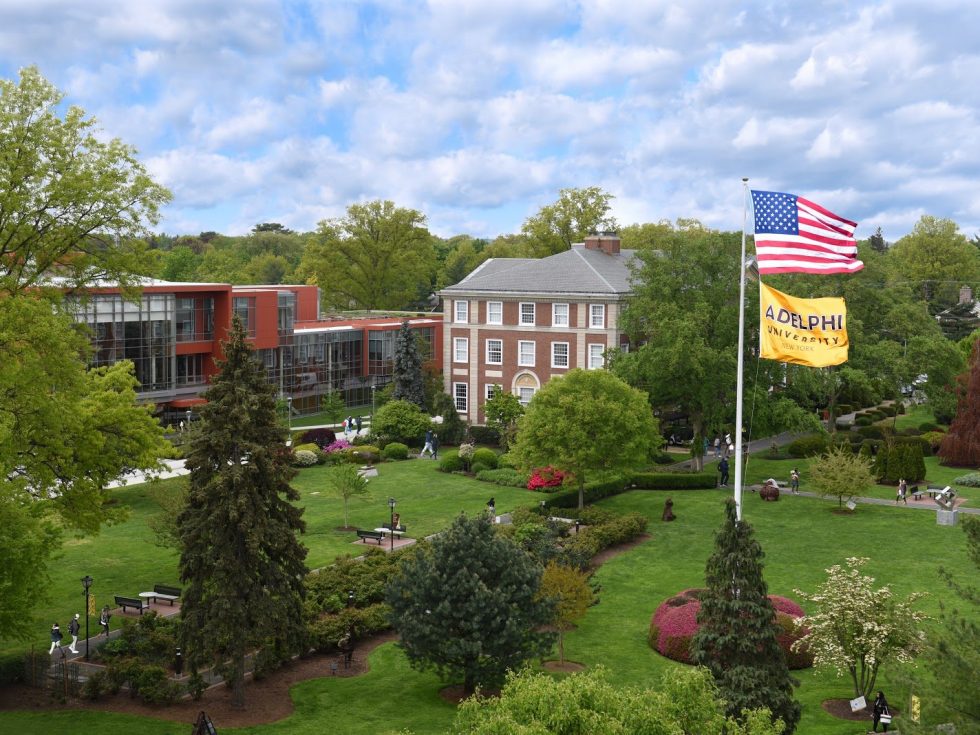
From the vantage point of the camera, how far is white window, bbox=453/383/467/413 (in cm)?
7138

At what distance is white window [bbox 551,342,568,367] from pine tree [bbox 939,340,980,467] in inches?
898

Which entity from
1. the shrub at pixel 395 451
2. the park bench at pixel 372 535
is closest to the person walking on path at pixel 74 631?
the park bench at pixel 372 535

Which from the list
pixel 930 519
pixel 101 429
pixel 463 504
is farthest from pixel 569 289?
pixel 101 429

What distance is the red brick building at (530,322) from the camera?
66.8 meters

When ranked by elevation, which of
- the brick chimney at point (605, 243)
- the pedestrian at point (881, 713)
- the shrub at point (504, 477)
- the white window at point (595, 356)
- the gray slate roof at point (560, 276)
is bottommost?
the pedestrian at point (881, 713)

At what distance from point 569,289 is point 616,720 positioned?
52383mm

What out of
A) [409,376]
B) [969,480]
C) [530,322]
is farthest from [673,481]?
[409,376]

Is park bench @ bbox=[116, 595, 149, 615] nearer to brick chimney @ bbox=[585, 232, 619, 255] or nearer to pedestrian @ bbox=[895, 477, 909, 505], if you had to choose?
pedestrian @ bbox=[895, 477, 909, 505]

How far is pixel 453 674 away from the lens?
26.9 metres

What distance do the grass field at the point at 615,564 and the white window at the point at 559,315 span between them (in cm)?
1526

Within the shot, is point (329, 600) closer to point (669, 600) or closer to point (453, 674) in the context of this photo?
point (453, 674)

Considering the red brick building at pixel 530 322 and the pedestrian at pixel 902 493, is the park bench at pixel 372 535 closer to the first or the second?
the pedestrian at pixel 902 493

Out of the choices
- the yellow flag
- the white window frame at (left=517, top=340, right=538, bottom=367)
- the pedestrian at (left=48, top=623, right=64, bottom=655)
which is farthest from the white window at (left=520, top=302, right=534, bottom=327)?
the yellow flag

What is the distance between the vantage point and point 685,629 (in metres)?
29.7
